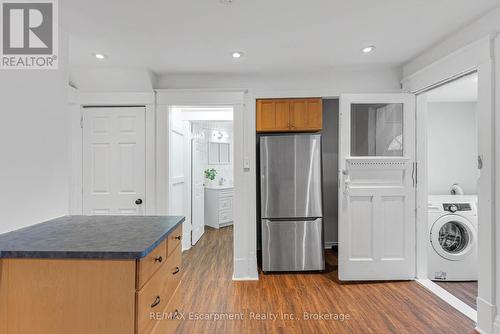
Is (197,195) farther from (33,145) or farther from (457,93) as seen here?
(457,93)

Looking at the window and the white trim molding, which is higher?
the window

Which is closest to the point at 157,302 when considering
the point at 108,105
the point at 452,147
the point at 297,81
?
the point at 108,105

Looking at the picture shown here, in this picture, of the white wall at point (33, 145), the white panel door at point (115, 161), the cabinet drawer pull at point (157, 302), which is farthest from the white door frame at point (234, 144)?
the cabinet drawer pull at point (157, 302)

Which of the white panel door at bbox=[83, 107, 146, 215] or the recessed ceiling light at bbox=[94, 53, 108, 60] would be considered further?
the white panel door at bbox=[83, 107, 146, 215]

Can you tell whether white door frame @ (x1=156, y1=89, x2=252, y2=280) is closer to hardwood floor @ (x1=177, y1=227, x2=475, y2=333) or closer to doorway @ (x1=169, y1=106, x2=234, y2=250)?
doorway @ (x1=169, y1=106, x2=234, y2=250)

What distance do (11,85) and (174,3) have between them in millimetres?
1104

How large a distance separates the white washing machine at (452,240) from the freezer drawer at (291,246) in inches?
52.7

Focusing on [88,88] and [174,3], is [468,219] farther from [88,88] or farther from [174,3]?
[88,88]

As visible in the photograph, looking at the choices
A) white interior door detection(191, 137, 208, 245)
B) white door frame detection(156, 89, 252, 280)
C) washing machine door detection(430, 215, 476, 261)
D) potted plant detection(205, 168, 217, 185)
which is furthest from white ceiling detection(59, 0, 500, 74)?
potted plant detection(205, 168, 217, 185)

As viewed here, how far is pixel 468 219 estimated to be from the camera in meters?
2.94

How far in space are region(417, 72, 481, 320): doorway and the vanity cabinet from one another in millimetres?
3462

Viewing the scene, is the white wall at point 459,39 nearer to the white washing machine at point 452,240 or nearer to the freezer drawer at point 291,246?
the white washing machine at point 452,240

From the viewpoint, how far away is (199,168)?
457 cm

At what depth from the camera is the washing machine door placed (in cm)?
290
